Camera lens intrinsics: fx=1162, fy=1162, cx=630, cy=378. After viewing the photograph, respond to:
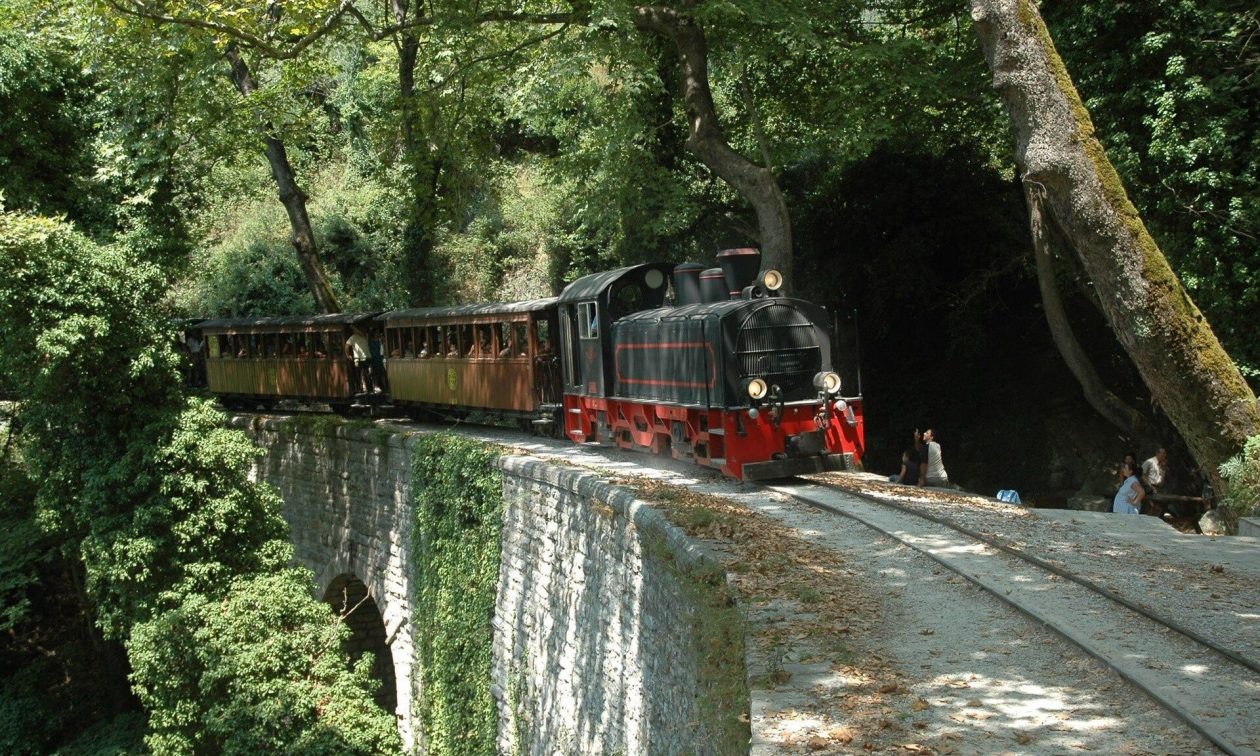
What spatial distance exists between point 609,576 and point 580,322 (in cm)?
686

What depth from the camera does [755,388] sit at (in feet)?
43.5

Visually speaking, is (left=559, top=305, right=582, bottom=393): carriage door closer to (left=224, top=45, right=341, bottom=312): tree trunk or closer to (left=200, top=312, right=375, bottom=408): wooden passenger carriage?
(left=200, top=312, right=375, bottom=408): wooden passenger carriage

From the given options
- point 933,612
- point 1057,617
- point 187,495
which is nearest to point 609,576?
point 933,612

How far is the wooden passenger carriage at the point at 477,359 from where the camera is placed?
718 inches

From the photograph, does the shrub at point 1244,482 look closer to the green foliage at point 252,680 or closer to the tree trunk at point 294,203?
the green foliage at point 252,680

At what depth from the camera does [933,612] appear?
768 centimetres

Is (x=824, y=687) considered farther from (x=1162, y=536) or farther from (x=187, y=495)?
(x=187, y=495)

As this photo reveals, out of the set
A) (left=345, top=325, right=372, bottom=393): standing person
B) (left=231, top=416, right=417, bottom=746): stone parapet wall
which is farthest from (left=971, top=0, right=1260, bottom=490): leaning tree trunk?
(left=345, top=325, right=372, bottom=393): standing person

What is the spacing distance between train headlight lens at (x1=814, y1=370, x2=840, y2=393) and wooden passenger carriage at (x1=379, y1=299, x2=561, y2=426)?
547 centimetres

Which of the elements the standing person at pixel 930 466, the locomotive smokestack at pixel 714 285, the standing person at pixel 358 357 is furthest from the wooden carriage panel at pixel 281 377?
the standing person at pixel 930 466

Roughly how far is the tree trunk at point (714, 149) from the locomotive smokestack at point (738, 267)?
4.02 feet

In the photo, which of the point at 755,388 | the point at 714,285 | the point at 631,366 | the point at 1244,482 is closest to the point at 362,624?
the point at 631,366

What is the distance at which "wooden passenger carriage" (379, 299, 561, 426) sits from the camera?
59.8 feet

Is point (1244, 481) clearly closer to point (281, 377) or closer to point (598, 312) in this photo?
point (598, 312)
